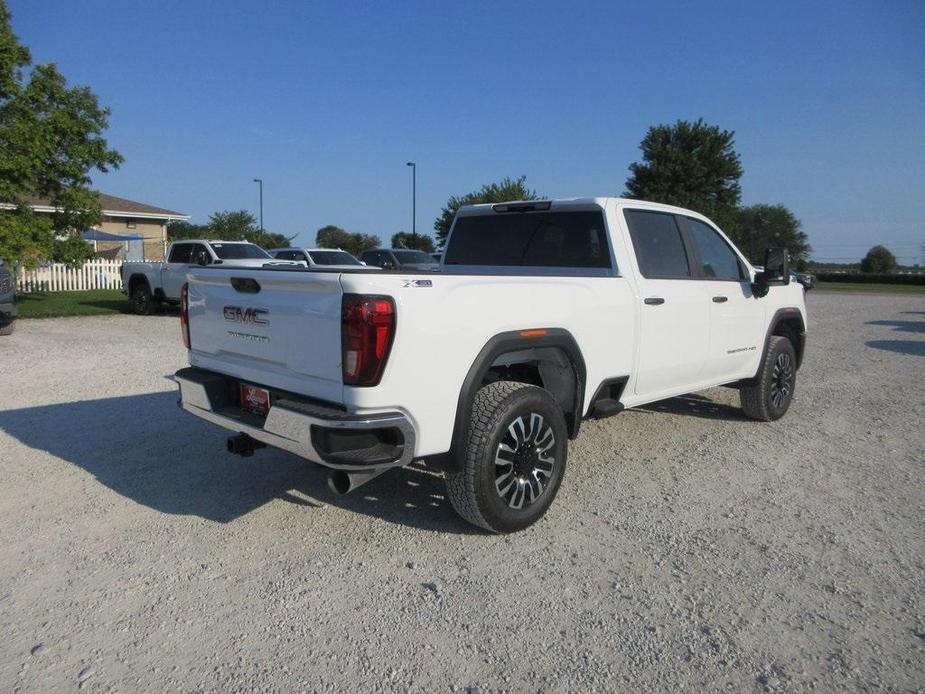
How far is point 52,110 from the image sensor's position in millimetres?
15867

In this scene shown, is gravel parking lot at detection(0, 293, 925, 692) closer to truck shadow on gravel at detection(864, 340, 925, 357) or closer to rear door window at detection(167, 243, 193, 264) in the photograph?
truck shadow on gravel at detection(864, 340, 925, 357)

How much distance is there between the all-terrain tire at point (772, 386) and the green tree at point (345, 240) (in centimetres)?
5651

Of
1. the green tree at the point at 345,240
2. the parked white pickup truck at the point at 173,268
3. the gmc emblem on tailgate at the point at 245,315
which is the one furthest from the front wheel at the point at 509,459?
the green tree at the point at 345,240

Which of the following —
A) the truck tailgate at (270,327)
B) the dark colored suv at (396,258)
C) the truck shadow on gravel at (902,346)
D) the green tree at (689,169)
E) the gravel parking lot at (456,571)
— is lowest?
the gravel parking lot at (456,571)

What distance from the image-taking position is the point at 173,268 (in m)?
16.1

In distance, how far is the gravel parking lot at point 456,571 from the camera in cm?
258

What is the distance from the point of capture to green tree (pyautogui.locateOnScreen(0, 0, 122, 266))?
46.6 ft

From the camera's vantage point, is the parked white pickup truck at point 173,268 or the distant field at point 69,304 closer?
the parked white pickup truck at point 173,268

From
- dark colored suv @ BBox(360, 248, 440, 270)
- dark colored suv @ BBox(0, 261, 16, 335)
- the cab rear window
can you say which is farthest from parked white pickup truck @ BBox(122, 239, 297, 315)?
the cab rear window

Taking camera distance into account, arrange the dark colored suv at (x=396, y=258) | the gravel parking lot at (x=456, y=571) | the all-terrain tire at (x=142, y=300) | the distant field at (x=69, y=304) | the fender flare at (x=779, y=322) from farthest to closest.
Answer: the dark colored suv at (x=396, y=258), the all-terrain tire at (x=142, y=300), the distant field at (x=69, y=304), the fender flare at (x=779, y=322), the gravel parking lot at (x=456, y=571)

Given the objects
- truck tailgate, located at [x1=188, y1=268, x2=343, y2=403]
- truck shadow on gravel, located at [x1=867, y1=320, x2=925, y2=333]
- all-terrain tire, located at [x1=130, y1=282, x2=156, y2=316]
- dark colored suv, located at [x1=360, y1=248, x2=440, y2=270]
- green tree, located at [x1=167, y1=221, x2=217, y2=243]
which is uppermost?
green tree, located at [x1=167, y1=221, x2=217, y2=243]

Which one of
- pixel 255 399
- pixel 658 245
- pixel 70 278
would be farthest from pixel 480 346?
pixel 70 278

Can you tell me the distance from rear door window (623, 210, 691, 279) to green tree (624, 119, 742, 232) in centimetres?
4516

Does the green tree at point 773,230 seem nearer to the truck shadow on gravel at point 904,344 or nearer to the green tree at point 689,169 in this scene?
the green tree at point 689,169
